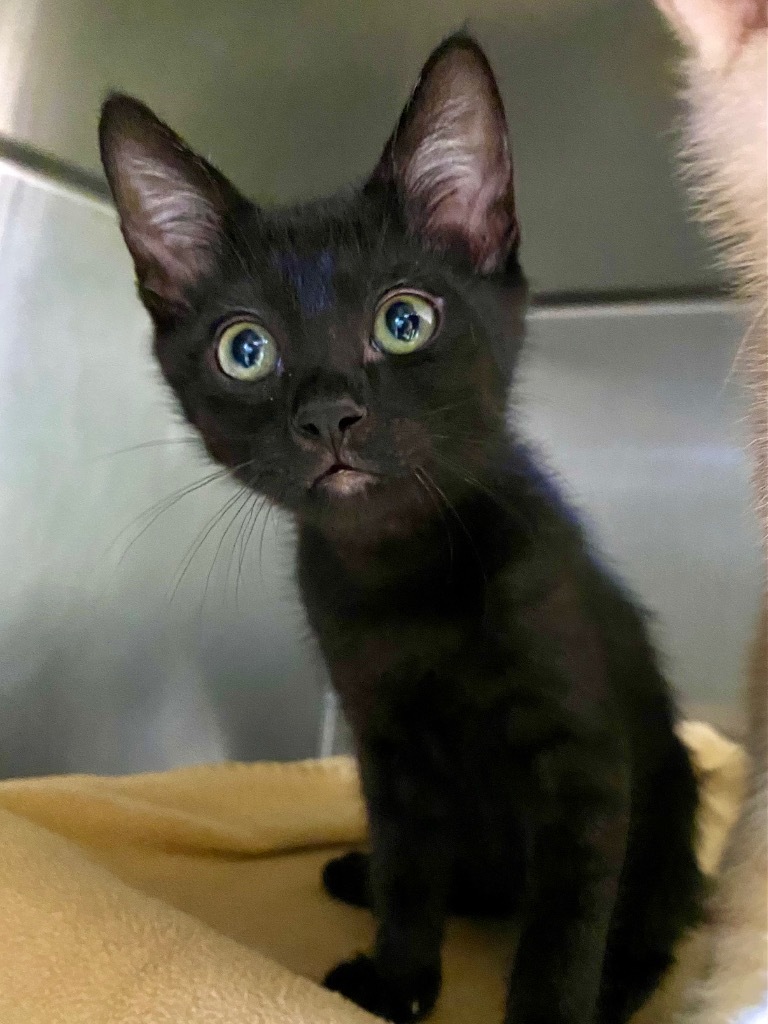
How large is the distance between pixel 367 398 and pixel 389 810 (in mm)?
336

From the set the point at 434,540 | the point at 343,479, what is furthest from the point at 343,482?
the point at 434,540

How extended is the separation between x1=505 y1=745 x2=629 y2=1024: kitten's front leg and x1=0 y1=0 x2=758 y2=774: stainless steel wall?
1.25 ft

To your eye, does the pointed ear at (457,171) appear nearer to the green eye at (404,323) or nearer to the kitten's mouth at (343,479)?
the green eye at (404,323)

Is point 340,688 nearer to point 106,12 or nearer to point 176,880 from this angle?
point 176,880

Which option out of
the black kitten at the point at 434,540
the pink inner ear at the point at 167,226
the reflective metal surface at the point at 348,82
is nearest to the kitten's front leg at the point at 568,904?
the black kitten at the point at 434,540

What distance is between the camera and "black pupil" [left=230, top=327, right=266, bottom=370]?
2.26 ft

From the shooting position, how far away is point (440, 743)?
72 cm

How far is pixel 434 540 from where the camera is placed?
726 millimetres

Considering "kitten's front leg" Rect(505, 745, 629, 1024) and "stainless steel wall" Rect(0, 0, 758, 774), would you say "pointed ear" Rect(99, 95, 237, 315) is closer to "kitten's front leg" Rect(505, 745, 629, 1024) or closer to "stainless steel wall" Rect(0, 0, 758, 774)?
"stainless steel wall" Rect(0, 0, 758, 774)

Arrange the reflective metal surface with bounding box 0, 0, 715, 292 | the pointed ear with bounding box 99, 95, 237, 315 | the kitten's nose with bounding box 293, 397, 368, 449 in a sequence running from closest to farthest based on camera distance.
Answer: the kitten's nose with bounding box 293, 397, 368, 449
the pointed ear with bounding box 99, 95, 237, 315
the reflective metal surface with bounding box 0, 0, 715, 292

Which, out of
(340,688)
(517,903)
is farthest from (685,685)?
(340,688)

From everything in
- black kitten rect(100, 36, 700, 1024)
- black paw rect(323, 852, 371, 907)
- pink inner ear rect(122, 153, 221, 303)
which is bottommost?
black paw rect(323, 852, 371, 907)

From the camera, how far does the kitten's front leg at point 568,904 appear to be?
2.04ft

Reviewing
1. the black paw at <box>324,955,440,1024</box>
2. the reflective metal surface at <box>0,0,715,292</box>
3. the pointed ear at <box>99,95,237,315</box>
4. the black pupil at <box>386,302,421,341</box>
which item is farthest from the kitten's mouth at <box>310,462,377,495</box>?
the reflective metal surface at <box>0,0,715,292</box>
